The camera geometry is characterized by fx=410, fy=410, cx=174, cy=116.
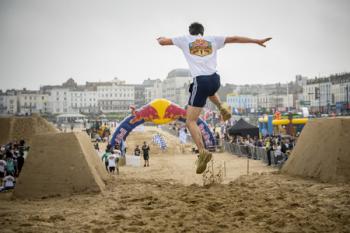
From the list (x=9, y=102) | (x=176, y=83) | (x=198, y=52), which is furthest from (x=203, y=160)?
(x=176, y=83)

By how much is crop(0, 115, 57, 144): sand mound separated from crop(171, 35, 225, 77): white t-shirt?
37.0m

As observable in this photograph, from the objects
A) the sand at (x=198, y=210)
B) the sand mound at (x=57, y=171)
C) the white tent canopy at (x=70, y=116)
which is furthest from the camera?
the white tent canopy at (x=70, y=116)

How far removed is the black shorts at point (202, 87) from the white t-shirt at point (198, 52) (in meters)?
0.08

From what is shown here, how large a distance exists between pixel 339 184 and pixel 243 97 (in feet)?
534

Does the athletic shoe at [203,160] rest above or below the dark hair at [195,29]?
below

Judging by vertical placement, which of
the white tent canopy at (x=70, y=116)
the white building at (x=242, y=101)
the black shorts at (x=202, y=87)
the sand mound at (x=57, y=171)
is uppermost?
the white building at (x=242, y=101)

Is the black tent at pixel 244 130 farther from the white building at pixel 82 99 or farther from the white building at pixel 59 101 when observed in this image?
the white building at pixel 59 101

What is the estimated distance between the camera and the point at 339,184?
575cm

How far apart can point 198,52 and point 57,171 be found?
3.18m

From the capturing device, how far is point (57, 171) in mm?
7082

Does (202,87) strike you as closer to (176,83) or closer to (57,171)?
(57,171)

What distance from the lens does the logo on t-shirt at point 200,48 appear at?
6258 millimetres

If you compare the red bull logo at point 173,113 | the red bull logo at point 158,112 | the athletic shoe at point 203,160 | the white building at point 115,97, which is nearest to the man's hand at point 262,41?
the athletic shoe at point 203,160

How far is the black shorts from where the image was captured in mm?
6227
